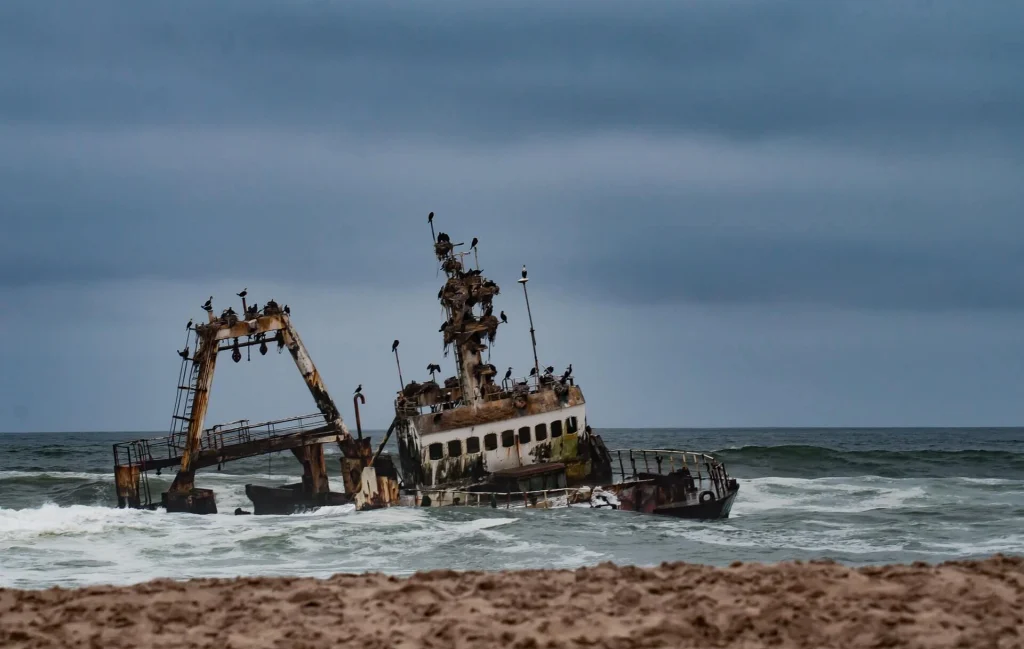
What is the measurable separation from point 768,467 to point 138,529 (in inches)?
1788

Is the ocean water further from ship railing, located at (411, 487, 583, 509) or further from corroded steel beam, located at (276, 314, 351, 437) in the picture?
corroded steel beam, located at (276, 314, 351, 437)

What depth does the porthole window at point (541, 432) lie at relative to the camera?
111 ft

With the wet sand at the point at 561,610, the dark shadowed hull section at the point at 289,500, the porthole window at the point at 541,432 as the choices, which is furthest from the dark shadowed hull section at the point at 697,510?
the wet sand at the point at 561,610

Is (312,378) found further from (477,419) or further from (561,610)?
(561,610)

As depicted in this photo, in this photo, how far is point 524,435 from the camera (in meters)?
33.7

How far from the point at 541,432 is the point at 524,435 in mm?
531

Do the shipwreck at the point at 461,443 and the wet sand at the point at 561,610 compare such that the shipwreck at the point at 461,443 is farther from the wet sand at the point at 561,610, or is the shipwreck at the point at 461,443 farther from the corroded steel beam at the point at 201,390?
the wet sand at the point at 561,610

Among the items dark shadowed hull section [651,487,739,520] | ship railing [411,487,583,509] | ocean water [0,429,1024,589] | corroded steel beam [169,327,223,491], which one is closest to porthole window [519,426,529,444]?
ship railing [411,487,583,509]

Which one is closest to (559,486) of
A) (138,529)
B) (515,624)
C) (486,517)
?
(486,517)

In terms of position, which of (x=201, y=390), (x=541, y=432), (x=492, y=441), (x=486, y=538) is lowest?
(x=486, y=538)

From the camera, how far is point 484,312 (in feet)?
113

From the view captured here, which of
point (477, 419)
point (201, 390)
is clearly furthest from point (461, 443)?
point (201, 390)

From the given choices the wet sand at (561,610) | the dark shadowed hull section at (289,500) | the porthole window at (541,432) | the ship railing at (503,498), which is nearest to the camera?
the wet sand at (561,610)

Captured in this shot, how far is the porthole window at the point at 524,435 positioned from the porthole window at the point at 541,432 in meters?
0.26
